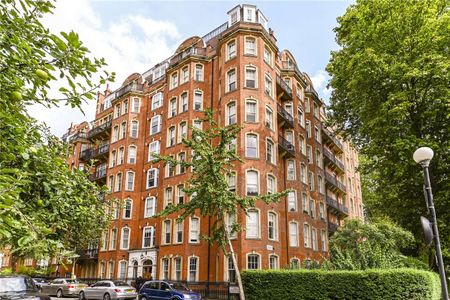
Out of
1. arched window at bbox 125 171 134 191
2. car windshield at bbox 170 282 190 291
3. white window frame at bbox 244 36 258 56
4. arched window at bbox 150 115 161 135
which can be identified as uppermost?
white window frame at bbox 244 36 258 56

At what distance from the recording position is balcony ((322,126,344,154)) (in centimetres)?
4484

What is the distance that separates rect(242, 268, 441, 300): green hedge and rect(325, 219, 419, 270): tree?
4.50 ft

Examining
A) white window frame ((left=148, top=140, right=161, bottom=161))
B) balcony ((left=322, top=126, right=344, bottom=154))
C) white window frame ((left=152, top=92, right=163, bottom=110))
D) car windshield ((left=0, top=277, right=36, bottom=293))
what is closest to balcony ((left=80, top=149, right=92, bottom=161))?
white window frame ((left=148, top=140, right=161, bottom=161))

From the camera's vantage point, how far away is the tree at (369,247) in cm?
1816

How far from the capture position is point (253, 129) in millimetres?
28844

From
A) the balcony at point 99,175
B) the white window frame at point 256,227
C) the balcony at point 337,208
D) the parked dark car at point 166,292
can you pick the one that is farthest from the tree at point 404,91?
the balcony at point 99,175

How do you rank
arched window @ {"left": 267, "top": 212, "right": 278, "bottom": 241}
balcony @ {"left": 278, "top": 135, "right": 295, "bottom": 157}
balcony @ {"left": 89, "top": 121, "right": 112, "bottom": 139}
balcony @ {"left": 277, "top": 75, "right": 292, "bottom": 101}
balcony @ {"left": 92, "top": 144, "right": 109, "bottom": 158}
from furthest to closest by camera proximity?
1. balcony @ {"left": 89, "top": 121, "right": 112, "bottom": 139}
2. balcony @ {"left": 92, "top": 144, "right": 109, "bottom": 158}
3. balcony @ {"left": 277, "top": 75, "right": 292, "bottom": 101}
4. balcony @ {"left": 278, "top": 135, "right": 295, "bottom": 157}
5. arched window @ {"left": 267, "top": 212, "right": 278, "bottom": 241}

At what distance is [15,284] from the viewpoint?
11.9 m

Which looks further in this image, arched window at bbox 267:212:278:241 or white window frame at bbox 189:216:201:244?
white window frame at bbox 189:216:201:244

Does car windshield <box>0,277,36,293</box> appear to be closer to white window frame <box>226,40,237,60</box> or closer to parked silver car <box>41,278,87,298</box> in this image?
parked silver car <box>41,278,87,298</box>

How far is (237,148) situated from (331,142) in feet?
74.3

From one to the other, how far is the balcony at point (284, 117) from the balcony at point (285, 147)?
1664mm

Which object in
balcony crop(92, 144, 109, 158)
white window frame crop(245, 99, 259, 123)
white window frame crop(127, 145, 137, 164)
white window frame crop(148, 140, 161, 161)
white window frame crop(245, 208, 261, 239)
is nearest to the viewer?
white window frame crop(245, 208, 261, 239)

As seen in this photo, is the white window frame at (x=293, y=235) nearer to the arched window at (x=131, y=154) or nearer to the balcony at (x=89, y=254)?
the arched window at (x=131, y=154)
